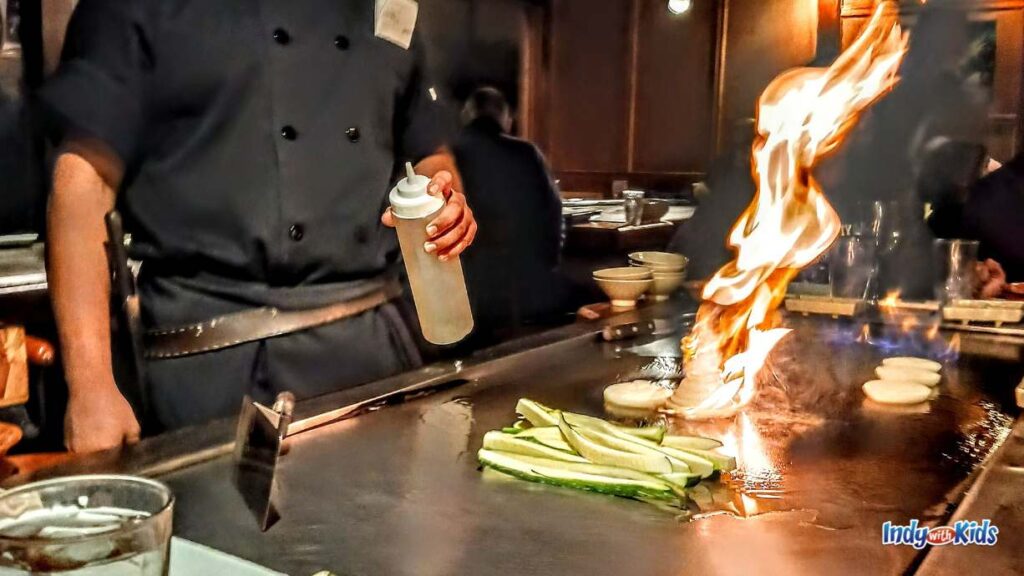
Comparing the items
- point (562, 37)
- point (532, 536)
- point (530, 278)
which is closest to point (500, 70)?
point (562, 37)

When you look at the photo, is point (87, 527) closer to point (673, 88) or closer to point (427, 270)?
point (427, 270)

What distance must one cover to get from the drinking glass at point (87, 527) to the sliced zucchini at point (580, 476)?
603 mm

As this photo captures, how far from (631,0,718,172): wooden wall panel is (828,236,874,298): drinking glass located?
4411mm

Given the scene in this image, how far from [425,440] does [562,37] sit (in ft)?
21.6

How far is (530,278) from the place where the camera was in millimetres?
3965

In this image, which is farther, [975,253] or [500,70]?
[500,70]

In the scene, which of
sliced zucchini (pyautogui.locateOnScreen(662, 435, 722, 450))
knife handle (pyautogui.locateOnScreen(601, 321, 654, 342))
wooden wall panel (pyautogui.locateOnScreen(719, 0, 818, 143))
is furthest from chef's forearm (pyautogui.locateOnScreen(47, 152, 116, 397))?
wooden wall panel (pyautogui.locateOnScreen(719, 0, 818, 143))

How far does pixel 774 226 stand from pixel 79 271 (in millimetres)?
1522

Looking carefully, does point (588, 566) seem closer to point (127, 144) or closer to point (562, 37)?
point (127, 144)

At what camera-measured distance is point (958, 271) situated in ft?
8.82

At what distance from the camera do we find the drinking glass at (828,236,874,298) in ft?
9.11

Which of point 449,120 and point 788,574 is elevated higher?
point 449,120

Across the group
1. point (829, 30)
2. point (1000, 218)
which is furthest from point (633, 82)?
point (1000, 218)

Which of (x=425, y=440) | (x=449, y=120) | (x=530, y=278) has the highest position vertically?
(x=449, y=120)
